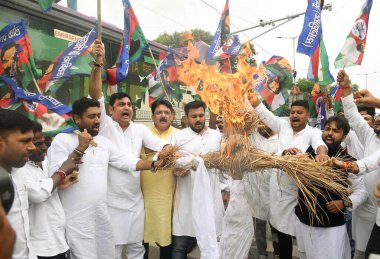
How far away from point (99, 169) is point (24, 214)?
945 mm

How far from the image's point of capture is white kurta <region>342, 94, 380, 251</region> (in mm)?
3471

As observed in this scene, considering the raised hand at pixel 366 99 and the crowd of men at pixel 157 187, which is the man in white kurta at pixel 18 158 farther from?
the raised hand at pixel 366 99

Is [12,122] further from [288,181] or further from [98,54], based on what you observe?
[288,181]

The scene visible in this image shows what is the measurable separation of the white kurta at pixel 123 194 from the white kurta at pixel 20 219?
3.93 feet

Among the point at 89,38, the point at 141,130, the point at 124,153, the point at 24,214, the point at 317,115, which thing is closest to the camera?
the point at 24,214

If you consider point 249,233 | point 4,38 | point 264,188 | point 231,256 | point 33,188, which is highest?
point 4,38

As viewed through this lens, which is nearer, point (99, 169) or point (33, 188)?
point (33, 188)

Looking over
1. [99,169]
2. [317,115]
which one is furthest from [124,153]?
[317,115]

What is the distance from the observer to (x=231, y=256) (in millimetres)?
3496

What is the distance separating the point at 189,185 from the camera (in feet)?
12.0

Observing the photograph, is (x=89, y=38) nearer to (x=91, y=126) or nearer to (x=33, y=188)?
(x=91, y=126)

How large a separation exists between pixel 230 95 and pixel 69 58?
2423 millimetres

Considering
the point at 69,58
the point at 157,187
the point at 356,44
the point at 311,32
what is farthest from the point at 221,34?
the point at 157,187

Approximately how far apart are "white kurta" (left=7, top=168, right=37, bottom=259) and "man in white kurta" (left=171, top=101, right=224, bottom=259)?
1612mm
